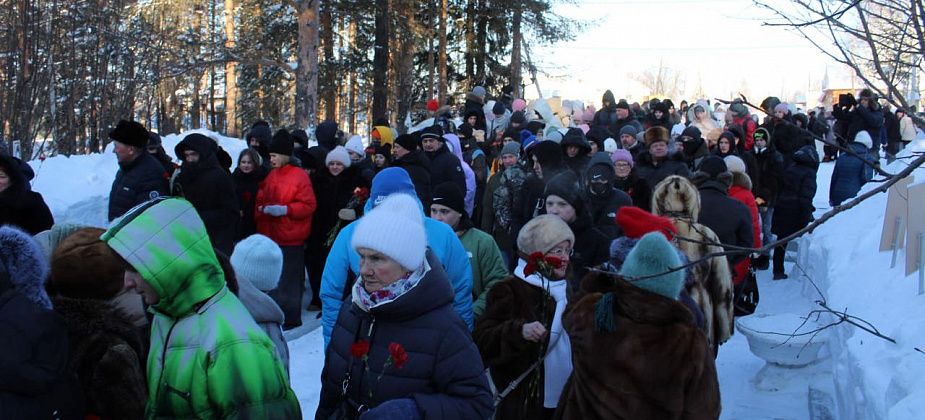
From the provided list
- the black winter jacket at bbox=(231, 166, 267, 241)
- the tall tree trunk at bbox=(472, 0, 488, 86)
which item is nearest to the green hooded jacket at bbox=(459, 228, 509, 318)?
the black winter jacket at bbox=(231, 166, 267, 241)

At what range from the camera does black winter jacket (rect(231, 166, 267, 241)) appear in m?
8.29

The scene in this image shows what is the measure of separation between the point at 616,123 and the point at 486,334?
11671mm

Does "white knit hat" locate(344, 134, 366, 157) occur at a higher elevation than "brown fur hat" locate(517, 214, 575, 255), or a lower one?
lower

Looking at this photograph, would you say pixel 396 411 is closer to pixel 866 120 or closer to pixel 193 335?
pixel 193 335

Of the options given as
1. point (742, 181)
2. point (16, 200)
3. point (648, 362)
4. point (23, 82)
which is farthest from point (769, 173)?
point (23, 82)

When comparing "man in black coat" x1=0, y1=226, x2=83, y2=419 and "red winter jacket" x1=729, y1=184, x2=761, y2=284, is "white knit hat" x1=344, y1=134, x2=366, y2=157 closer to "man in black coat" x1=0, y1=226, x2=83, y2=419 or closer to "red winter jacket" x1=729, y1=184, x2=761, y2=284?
"red winter jacket" x1=729, y1=184, x2=761, y2=284

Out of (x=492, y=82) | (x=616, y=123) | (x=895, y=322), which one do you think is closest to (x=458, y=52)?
(x=492, y=82)

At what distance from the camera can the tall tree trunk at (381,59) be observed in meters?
22.0

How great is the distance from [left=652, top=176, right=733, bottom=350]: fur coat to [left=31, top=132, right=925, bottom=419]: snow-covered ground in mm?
823

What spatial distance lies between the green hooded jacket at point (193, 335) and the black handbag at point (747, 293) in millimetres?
4983

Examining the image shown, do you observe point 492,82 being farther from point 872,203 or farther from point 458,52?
point 872,203

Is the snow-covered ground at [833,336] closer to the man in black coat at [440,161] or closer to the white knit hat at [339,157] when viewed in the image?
the white knit hat at [339,157]

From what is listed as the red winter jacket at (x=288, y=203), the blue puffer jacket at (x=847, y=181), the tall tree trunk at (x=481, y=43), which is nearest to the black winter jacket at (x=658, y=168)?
the red winter jacket at (x=288, y=203)

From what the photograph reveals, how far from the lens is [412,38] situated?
22531 millimetres
